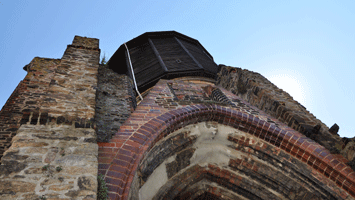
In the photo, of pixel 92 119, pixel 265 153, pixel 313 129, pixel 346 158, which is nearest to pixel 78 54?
pixel 92 119

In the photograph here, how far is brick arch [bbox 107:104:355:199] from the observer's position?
3.69 metres

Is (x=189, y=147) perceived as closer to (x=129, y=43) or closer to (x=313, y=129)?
(x=313, y=129)

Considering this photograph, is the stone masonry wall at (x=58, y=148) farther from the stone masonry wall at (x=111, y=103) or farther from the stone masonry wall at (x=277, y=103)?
the stone masonry wall at (x=277, y=103)

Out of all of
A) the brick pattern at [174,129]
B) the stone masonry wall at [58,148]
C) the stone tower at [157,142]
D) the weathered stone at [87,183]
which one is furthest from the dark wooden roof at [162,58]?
the weathered stone at [87,183]

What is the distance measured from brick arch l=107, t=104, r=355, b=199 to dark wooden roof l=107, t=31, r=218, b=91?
20.3 ft

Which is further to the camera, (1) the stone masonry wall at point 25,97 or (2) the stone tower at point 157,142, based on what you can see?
(1) the stone masonry wall at point 25,97

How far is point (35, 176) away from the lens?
113 inches

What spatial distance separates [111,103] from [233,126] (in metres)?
2.57

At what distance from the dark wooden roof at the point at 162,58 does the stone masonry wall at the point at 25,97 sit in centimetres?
471

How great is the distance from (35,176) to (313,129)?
16.1 ft

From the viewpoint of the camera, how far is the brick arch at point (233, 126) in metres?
3.69

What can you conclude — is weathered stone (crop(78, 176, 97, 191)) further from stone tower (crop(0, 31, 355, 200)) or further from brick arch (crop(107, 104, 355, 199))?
brick arch (crop(107, 104, 355, 199))

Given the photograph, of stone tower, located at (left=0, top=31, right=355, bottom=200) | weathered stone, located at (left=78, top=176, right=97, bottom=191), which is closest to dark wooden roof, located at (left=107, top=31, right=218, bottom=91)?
stone tower, located at (left=0, top=31, right=355, bottom=200)

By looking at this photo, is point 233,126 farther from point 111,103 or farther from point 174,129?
point 111,103
